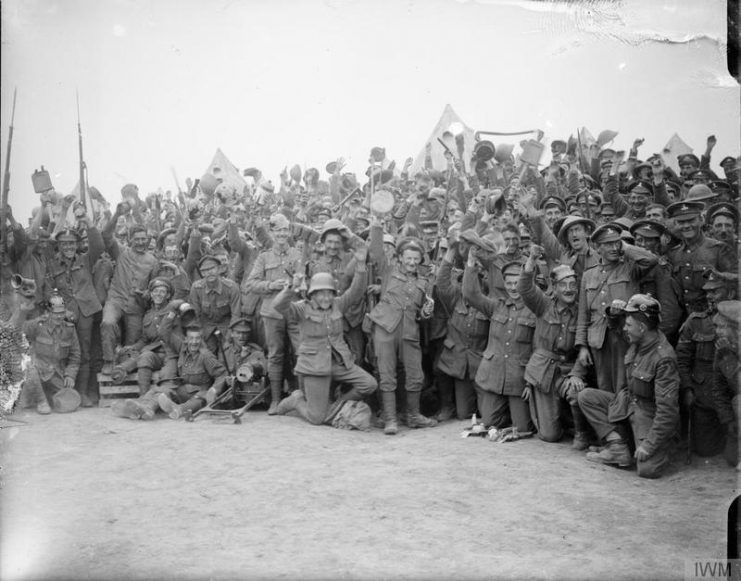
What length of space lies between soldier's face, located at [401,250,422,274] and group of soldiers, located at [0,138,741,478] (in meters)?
0.04

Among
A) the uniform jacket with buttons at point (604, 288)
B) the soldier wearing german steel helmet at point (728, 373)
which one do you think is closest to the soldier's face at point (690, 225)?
the uniform jacket with buttons at point (604, 288)

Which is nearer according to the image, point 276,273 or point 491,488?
point 491,488

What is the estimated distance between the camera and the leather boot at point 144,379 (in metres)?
8.59

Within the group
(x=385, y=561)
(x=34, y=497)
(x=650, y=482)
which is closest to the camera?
(x=385, y=561)

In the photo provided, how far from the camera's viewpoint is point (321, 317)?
7.98 meters

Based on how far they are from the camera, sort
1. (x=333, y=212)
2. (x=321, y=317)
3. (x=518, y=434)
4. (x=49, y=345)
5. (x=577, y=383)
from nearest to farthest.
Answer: (x=577, y=383) < (x=518, y=434) < (x=321, y=317) < (x=49, y=345) < (x=333, y=212)

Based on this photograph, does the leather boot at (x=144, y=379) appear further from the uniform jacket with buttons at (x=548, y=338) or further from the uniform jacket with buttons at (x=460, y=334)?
the uniform jacket with buttons at (x=548, y=338)

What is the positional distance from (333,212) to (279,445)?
190 inches

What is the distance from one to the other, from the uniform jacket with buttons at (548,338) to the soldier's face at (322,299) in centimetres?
228

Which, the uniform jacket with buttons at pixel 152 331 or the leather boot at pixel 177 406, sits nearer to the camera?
the leather boot at pixel 177 406

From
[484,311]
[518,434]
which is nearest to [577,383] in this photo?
[518,434]

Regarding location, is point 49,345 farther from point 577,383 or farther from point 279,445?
point 577,383

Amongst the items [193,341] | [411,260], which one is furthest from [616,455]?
[193,341]

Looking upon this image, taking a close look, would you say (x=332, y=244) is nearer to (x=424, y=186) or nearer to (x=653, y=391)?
(x=424, y=186)
